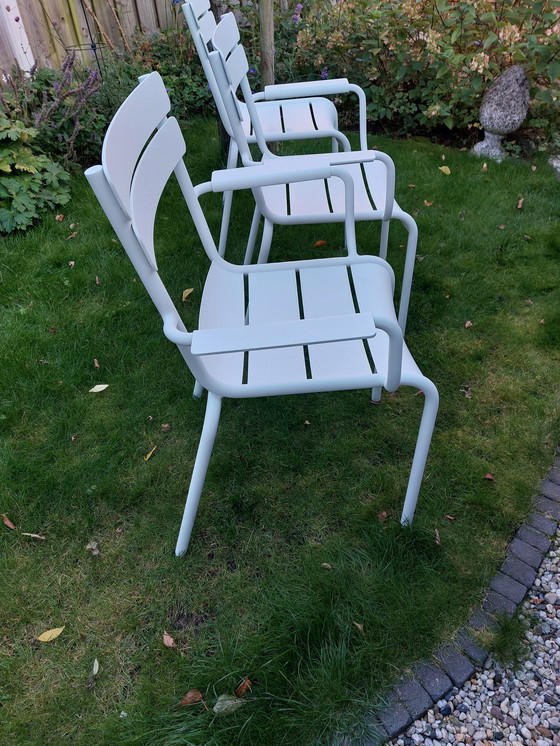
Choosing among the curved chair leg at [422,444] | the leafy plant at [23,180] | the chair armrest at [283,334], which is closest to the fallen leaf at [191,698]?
the curved chair leg at [422,444]

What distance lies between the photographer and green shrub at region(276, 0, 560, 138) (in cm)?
351

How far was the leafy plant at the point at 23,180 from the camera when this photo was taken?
3029mm

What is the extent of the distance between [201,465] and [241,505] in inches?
14.9

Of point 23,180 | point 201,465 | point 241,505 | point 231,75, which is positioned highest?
point 231,75

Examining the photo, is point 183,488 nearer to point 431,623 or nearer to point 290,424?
point 290,424

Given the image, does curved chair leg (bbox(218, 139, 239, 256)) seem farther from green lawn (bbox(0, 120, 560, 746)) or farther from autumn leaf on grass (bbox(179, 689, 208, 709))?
autumn leaf on grass (bbox(179, 689, 208, 709))

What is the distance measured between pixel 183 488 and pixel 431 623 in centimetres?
89

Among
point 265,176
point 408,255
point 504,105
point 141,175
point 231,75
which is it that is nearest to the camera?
point 141,175

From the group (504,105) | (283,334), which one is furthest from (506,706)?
(504,105)

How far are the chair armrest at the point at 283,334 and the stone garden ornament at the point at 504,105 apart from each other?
310cm

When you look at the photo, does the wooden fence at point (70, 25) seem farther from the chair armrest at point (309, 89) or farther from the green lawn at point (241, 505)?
the chair armrest at point (309, 89)

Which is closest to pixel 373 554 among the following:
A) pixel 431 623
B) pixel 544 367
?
pixel 431 623

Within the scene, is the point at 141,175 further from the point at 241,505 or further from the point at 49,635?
the point at 49,635

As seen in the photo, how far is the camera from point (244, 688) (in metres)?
1.39
